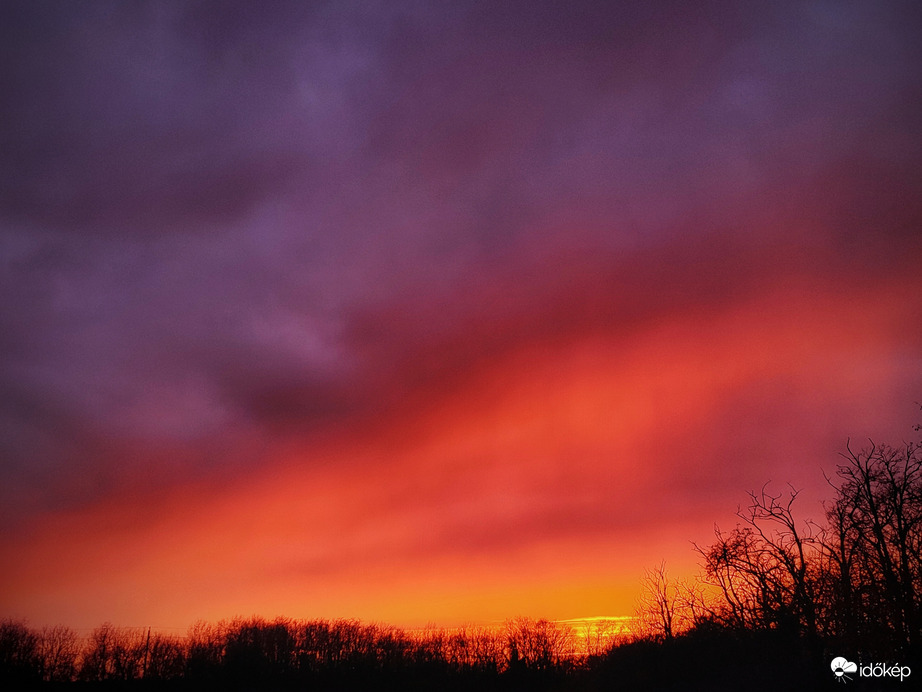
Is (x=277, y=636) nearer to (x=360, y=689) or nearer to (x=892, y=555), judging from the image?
(x=360, y=689)

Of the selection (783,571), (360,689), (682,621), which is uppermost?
(783,571)

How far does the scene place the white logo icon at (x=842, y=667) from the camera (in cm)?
3659

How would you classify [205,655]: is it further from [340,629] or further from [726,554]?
[726,554]

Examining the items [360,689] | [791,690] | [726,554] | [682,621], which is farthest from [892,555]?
[360,689]

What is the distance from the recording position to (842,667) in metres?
37.6

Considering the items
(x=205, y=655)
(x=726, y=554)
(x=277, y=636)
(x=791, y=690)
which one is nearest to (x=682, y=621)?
(x=726, y=554)

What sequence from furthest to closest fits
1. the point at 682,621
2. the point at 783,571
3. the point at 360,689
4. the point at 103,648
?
the point at 103,648, the point at 360,689, the point at 682,621, the point at 783,571

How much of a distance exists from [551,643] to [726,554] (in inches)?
2079

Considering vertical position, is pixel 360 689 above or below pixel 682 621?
below

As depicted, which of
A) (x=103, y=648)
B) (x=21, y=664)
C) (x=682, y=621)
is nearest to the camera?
(x=682, y=621)

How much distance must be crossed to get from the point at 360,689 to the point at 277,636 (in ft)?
166

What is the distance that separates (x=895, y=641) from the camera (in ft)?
117

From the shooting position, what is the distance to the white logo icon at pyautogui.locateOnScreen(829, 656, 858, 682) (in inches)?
1441

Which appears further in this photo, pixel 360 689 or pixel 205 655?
pixel 205 655
